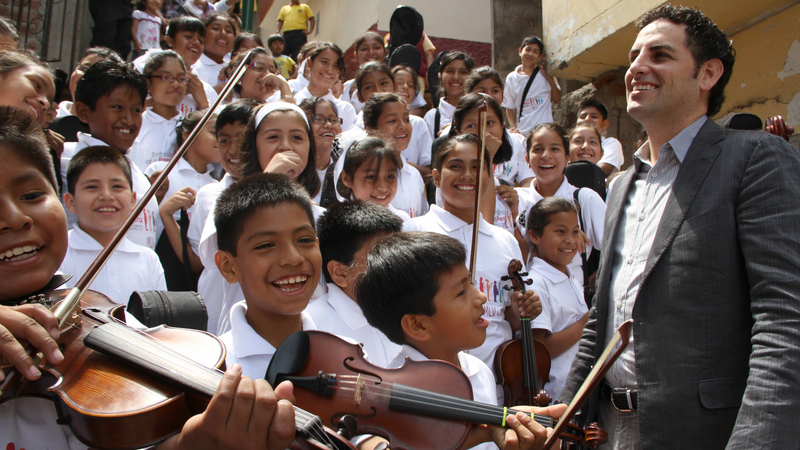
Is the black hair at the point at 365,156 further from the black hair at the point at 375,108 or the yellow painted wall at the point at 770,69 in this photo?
the yellow painted wall at the point at 770,69

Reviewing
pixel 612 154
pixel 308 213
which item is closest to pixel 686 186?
pixel 308 213

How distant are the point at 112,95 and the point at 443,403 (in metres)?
3.12

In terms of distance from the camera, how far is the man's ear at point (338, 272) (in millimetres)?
2371

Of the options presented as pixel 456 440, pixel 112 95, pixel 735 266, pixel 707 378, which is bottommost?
pixel 456 440

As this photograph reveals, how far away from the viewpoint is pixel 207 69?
20.6 feet

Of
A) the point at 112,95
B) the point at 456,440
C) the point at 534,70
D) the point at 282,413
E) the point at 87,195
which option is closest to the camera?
the point at 282,413

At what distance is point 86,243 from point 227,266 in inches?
41.1

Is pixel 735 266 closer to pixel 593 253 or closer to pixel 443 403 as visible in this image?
pixel 443 403

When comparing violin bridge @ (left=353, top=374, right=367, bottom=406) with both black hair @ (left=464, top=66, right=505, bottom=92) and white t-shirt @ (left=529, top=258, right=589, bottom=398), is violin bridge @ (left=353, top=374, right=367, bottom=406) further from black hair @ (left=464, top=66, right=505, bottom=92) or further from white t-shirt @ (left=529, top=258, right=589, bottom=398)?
black hair @ (left=464, top=66, right=505, bottom=92)

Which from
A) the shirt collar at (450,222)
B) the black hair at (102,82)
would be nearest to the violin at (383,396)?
the shirt collar at (450,222)

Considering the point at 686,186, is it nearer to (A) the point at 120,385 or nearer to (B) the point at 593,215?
(A) the point at 120,385

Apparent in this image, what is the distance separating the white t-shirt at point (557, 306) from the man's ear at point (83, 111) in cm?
290

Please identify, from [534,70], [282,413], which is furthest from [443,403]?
[534,70]

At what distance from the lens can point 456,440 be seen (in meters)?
1.28
